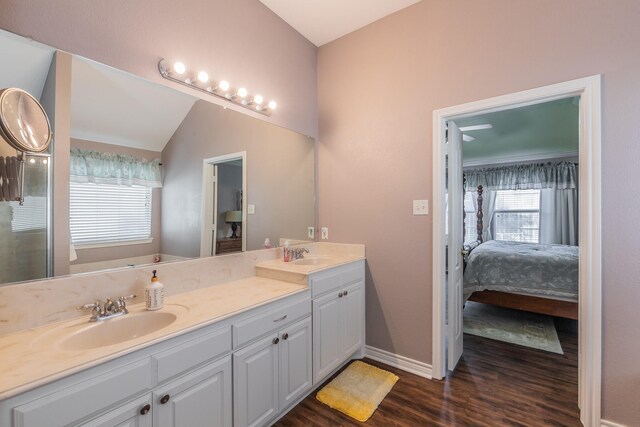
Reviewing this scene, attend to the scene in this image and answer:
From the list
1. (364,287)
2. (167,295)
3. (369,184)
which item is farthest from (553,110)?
(167,295)

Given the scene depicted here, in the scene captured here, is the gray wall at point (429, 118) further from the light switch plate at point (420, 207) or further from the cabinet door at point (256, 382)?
the cabinet door at point (256, 382)

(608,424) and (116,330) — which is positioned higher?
(116,330)

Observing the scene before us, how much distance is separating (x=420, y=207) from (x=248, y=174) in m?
1.35

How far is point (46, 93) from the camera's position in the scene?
120cm

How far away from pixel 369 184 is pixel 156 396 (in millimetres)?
1982

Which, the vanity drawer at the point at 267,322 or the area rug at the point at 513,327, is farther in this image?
the area rug at the point at 513,327

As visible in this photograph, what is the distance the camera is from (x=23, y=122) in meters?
1.11

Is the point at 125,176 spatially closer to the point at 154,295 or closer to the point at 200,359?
the point at 154,295

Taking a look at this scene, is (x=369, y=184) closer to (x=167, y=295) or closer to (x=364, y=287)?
(x=364, y=287)

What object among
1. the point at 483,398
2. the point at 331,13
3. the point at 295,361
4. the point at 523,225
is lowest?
the point at 483,398

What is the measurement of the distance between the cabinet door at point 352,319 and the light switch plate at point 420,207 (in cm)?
77

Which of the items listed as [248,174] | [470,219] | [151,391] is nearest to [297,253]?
[248,174]

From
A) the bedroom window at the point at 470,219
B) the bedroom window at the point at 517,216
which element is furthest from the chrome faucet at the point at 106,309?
the bedroom window at the point at 517,216

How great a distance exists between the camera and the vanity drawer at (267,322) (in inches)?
53.9
